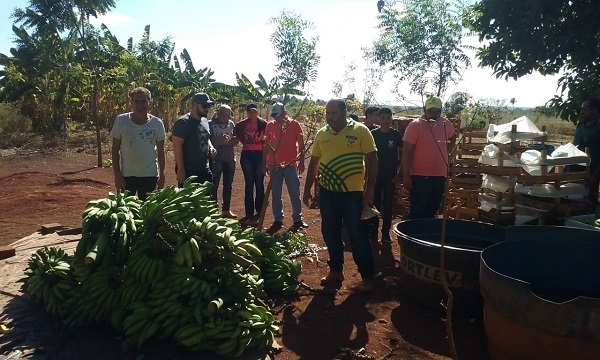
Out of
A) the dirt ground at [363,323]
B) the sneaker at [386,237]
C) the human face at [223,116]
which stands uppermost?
the human face at [223,116]

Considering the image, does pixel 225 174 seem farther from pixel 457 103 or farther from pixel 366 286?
pixel 457 103

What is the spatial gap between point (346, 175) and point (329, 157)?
0.26 meters

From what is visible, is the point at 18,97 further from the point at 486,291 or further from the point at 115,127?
the point at 486,291

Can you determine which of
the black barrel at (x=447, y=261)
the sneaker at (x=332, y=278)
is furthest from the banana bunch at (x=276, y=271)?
the black barrel at (x=447, y=261)

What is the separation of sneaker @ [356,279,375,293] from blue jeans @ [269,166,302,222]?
2.69 metres

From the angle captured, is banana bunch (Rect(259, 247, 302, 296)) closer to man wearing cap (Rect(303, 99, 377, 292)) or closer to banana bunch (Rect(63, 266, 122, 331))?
man wearing cap (Rect(303, 99, 377, 292))

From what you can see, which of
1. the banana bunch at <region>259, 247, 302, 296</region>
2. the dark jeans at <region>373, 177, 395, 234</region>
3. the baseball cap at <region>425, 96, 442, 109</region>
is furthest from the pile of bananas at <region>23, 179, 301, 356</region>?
the dark jeans at <region>373, 177, 395, 234</region>

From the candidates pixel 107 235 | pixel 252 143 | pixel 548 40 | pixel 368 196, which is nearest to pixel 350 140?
pixel 368 196

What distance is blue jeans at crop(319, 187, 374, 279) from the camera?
4941 mm

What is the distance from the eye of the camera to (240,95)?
20.5 metres

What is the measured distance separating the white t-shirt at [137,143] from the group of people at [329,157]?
0.03 feet

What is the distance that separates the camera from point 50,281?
155 inches

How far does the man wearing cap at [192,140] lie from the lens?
5.98 metres

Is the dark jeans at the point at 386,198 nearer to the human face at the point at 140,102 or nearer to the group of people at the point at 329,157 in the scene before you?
the group of people at the point at 329,157
